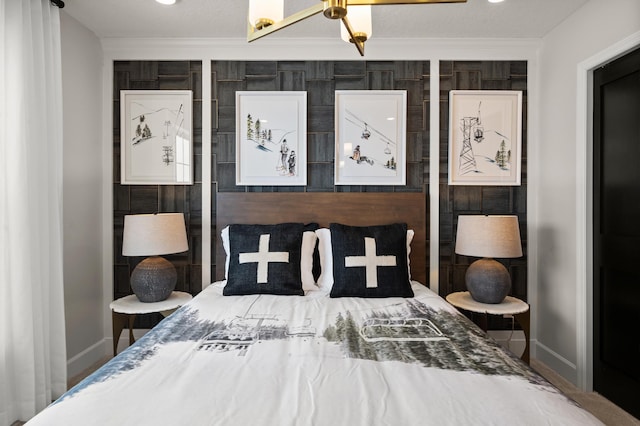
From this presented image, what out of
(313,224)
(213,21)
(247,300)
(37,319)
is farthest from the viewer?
(313,224)

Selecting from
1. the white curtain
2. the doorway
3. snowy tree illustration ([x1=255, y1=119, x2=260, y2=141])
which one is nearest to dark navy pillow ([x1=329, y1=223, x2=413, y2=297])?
snowy tree illustration ([x1=255, y1=119, x2=260, y2=141])

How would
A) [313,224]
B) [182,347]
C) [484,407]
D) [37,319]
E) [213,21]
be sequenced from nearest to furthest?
[484,407] < [182,347] < [37,319] < [213,21] < [313,224]

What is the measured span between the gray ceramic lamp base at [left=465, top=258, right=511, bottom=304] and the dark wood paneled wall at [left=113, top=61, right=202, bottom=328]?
212 centimetres

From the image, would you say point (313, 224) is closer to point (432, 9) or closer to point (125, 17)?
point (432, 9)

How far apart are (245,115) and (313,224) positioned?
104cm

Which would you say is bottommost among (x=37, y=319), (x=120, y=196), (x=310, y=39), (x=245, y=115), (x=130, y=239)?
(x=37, y=319)

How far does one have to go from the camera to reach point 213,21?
2.85m

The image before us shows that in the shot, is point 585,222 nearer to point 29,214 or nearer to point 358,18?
point 358,18

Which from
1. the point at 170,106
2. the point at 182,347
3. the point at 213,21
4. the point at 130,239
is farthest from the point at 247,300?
the point at 213,21

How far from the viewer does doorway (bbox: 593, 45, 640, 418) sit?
89.5 inches

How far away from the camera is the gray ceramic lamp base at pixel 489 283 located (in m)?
2.70

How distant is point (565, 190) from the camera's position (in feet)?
9.29

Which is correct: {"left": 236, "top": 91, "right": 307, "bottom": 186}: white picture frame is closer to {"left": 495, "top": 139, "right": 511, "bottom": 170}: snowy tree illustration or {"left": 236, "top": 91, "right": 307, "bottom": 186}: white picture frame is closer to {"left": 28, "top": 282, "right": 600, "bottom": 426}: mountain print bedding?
{"left": 28, "top": 282, "right": 600, "bottom": 426}: mountain print bedding

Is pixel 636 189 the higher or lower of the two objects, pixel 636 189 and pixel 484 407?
the higher
